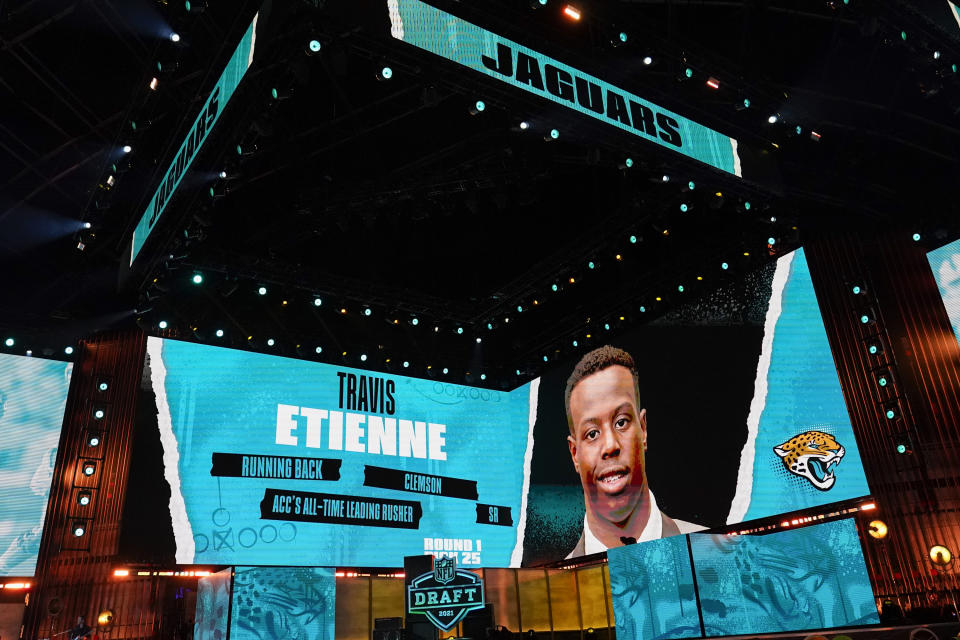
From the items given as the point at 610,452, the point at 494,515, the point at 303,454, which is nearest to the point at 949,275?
the point at 610,452

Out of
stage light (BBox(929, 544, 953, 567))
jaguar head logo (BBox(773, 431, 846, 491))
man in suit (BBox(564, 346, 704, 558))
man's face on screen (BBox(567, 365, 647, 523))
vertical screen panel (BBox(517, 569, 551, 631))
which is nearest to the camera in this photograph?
stage light (BBox(929, 544, 953, 567))

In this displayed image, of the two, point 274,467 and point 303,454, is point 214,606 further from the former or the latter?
point 303,454

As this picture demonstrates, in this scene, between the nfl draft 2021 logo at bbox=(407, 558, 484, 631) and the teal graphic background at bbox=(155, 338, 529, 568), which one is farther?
the teal graphic background at bbox=(155, 338, 529, 568)

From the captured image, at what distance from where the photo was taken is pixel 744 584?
331 inches

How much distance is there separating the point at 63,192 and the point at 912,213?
1108 centimetres

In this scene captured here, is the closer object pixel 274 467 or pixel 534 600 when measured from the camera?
pixel 274 467

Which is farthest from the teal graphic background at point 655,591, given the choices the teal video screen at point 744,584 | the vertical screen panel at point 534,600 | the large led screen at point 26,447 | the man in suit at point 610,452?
the large led screen at point 26,447

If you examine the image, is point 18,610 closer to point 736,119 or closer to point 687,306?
point 687,306

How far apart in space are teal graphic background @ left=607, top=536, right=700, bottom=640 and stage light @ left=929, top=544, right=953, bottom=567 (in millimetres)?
2869

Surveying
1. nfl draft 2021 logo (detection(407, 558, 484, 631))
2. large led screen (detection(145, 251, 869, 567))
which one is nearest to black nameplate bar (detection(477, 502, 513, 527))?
large led screen (detection(145, 251, 869, 567))

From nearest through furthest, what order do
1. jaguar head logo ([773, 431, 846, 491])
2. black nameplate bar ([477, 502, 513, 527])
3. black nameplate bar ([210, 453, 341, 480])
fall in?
jaguar head logo ([773, 431, 846, 491]) < black nameplate bar ([210, 453, 341, 480]) < black nameplate bar ([477, 502, 513, 527])

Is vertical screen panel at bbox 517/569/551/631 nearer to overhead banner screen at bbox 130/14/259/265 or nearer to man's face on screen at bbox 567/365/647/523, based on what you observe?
man's face on screen at bbox 567/365/647/523

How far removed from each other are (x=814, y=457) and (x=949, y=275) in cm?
286

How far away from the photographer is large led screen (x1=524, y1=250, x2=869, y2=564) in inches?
387
